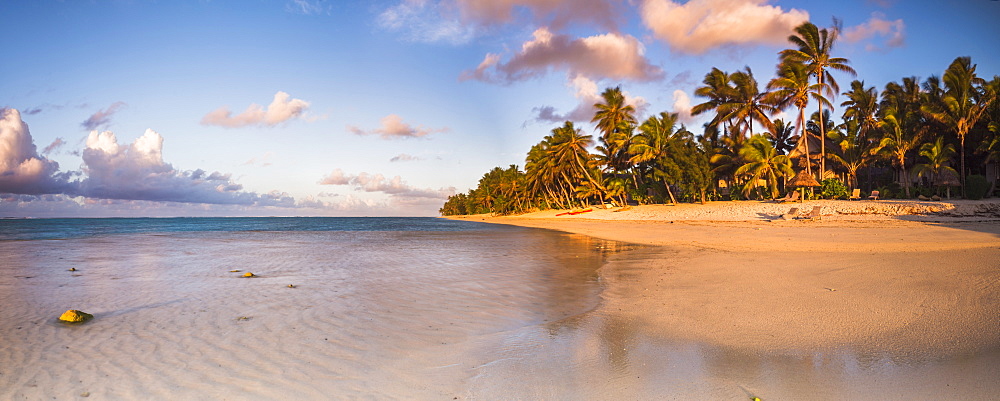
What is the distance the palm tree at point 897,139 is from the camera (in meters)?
30.7

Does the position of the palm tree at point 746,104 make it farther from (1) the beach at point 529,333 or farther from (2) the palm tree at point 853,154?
(1) the beach at point 529,333

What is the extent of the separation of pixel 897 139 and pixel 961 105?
3.93 meters

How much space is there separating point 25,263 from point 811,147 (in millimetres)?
50279

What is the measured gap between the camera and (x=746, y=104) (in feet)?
134

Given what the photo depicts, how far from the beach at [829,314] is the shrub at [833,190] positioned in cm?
2303

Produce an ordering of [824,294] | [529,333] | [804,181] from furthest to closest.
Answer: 1. [804,181]
2. [824,294]
3. [529,333]

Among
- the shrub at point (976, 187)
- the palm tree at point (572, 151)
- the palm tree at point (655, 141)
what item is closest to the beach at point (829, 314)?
the shrub at point (976, 187)

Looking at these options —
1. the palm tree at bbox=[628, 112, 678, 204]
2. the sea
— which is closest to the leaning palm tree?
the palm tree at bbox=[628, 112, 678, 204]

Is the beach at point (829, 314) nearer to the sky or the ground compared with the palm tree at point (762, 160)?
nearer to the ground

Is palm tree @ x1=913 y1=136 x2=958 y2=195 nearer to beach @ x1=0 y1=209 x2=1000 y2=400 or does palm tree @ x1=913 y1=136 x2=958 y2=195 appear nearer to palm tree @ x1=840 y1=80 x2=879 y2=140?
palm tree @ x1=840 y1=80 x2=879 y2=140

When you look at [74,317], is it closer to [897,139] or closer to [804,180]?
[804,180]

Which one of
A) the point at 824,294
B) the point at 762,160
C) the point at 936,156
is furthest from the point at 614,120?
the point at 824,294

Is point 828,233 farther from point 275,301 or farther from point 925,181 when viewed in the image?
point 925,181

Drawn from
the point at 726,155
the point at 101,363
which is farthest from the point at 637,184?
the point at 101,363
